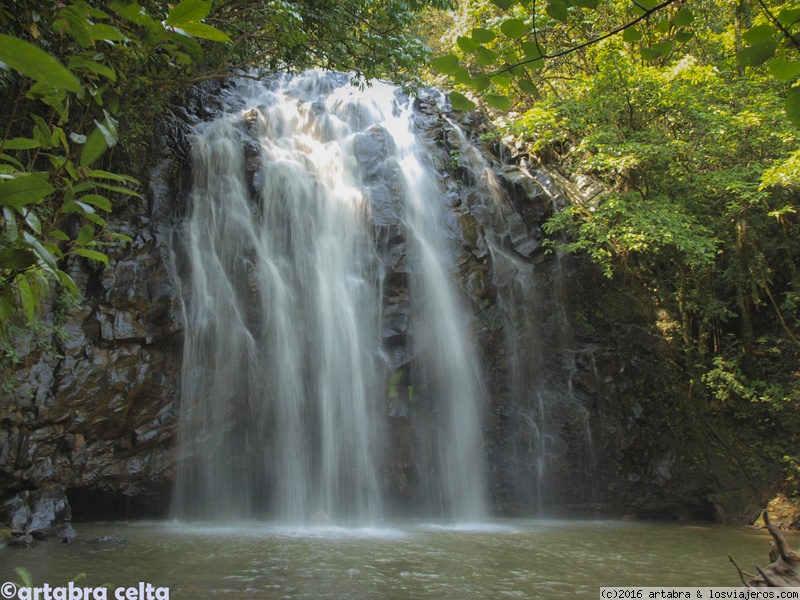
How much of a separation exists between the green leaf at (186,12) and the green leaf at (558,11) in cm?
94

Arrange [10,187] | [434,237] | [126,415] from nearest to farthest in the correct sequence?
[10,187] → [126,415] → [434,237]

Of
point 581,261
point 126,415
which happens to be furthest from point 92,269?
point 581,261

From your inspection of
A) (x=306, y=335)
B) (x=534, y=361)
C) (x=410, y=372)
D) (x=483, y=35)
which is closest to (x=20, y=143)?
(x=483, y=35)

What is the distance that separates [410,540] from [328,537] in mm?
990

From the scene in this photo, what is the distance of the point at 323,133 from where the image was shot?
1191 cm

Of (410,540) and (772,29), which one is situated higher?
(772,29)

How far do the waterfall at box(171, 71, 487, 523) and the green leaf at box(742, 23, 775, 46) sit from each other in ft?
27.0

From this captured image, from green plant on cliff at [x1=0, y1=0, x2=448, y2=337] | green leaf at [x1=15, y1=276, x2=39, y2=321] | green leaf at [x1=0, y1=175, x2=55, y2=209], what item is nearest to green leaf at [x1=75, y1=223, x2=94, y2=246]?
green plant on cliff at [x1=0, y1=0, x2=448, y2=337]

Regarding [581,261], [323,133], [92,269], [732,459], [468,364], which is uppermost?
[323,133]

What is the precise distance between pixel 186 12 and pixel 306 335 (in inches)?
314

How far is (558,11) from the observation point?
1.50 meters

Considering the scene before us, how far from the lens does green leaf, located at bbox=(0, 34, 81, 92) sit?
987 millimetres

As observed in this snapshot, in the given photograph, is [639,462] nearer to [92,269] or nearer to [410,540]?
[410,540]

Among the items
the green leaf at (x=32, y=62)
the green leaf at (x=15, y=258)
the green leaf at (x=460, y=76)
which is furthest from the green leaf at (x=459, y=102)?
the green leaf at (x=15, y=258)
